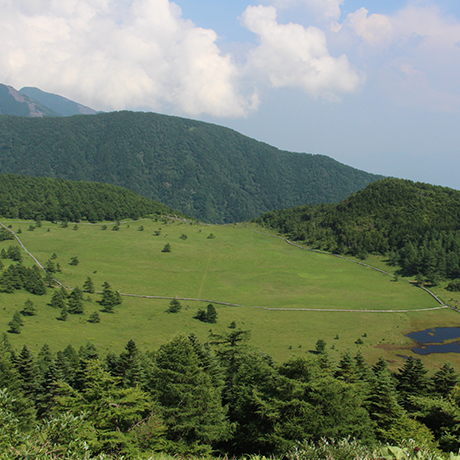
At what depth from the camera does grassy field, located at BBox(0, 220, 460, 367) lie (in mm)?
66375

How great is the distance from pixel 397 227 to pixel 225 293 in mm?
81477

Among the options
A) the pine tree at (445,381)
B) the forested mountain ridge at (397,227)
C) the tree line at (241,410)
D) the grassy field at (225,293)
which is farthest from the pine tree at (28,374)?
the forested mountain ridge at (397,227)

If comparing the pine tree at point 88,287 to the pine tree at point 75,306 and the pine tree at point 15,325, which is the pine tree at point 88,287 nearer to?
the pine tree at point 75,306

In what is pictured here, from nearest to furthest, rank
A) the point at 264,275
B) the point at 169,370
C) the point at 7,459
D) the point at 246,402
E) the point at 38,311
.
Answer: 1. the point at 7,459
2. the point at 169,370
3. the point at 246,402
4. the point at 38,311
5. the point at 264,275

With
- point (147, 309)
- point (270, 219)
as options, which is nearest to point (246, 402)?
point (147, 309)

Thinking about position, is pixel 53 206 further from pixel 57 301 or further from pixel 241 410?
pixel 241 410

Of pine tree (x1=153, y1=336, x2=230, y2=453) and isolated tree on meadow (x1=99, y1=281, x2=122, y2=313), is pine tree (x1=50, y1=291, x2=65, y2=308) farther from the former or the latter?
pine tree (x1=153, y1=336, x2=230, y2=453)

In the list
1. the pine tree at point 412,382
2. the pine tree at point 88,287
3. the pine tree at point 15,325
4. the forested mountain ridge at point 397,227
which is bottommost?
the pine tree at point 15,325

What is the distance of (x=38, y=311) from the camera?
73875 mm

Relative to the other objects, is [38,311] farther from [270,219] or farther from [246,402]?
[270,219]

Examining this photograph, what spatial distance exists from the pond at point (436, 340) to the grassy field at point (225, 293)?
2353mm

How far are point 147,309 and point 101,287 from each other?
18.1 m

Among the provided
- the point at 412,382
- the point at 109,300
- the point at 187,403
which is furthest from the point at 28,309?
the point at 412,382

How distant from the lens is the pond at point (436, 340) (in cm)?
6675
